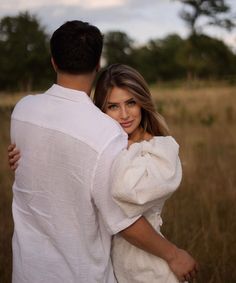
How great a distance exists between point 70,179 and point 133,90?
0.68m

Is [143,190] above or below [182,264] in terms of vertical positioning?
above

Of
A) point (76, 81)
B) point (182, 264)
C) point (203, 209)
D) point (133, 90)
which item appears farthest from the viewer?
point (203, 209)

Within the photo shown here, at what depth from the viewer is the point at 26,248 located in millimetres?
1705

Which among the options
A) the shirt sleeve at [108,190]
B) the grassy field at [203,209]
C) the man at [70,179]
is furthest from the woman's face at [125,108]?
the grassy field at [203,209]

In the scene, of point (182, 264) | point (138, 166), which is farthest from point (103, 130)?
point (182, 264)

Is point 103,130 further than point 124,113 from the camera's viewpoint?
No

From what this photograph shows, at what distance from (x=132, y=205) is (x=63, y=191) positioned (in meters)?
0.22

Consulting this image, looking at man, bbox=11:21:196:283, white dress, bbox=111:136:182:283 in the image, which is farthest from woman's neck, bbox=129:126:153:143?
man, bbox=11:21:196:283

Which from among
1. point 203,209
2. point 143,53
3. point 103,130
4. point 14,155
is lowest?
point 143,53

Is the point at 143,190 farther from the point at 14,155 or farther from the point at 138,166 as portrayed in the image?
the point at 14,155

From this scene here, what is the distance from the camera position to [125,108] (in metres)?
2.14

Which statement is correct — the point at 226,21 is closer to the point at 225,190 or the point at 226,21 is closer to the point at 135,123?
the point at 225,190

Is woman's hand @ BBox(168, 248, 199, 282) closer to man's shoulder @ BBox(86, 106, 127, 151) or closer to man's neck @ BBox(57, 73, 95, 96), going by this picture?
man's shoulder @ BBox(86, 106, 127, 151)

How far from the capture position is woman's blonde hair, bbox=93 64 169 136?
6.98ft
